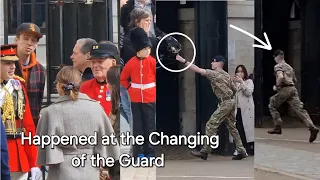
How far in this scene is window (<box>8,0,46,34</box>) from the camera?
306cm

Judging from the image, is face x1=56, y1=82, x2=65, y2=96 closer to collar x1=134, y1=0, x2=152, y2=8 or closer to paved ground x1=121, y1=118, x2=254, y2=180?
paved ground x1=121, y1=118, x2=254, y2=180

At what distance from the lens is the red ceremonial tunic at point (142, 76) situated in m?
3.08

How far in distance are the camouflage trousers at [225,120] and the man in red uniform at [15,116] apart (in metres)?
0.82

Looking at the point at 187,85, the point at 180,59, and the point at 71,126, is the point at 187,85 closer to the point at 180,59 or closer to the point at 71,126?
the point at 180,59

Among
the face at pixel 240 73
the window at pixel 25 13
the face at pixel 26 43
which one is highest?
the window at pixel 25 13

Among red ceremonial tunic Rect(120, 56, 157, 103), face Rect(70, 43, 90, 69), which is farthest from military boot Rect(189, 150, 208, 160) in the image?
face Rect(70, 43, 90, 69)

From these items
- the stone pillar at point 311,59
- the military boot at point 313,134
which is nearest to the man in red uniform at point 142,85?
the stone pillar at point 311,59

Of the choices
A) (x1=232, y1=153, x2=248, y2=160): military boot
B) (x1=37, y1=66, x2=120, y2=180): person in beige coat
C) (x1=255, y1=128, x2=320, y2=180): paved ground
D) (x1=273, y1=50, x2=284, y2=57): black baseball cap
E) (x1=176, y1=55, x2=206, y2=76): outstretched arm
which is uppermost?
(x1=273, y1=50, x2=284, y2=57): black baseball cap

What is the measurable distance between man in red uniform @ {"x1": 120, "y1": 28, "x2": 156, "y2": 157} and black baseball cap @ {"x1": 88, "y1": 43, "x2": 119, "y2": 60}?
0.26 feet

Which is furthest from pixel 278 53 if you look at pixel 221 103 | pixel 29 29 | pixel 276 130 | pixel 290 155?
pixel 29 29

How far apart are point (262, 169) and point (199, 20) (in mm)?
2357

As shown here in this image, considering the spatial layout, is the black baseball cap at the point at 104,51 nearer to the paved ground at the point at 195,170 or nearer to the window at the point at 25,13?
the window at the point at 25,13

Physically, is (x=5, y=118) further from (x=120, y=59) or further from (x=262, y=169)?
(x=262, y=169)

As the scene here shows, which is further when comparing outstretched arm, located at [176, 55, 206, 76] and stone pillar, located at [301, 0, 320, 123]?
stone pillar, located at [301, 0, 320, 123]
